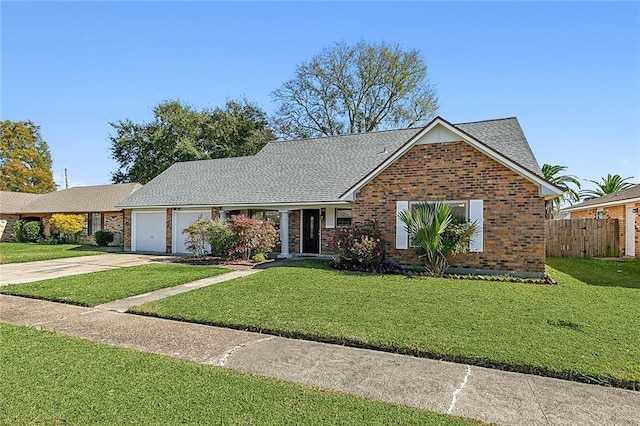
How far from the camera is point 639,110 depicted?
1317 cm

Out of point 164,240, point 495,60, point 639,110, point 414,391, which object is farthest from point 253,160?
point 414,391

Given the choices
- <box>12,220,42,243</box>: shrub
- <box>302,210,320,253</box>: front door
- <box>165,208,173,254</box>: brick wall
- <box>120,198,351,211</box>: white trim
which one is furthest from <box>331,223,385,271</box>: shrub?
<box>12,220,42,243</box>: shrub

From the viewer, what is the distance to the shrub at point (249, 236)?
1437 centimetres

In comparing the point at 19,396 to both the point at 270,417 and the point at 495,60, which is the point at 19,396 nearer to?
the point at 270,417

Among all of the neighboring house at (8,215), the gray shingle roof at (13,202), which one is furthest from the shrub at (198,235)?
the gray shingle roof at (13,202)

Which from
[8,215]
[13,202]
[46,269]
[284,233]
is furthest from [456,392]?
[13,202]

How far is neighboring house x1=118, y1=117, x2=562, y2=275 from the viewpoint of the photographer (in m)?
11.0

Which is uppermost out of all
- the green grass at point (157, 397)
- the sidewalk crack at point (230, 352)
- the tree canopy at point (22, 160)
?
the tree canopy at point (22, 160)

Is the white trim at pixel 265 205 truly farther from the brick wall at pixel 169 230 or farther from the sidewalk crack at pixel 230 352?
the sidewalk crack at pixel 230 352

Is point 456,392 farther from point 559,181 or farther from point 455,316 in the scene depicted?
point 559,181

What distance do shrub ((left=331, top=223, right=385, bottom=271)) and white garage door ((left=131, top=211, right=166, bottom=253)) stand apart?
1069 cm

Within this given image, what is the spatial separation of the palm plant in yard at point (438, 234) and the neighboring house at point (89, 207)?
19092 millimetres

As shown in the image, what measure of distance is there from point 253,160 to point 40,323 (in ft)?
49.9

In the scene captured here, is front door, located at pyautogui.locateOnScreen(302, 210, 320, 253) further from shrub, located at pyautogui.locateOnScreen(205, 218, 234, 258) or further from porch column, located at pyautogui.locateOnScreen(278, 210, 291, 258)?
shrub, located at pyautogui.locateOnScreen(205, 218, 234, 258)
